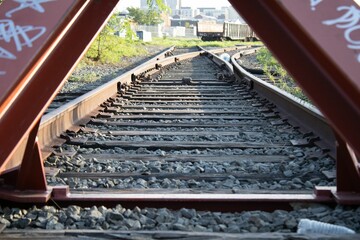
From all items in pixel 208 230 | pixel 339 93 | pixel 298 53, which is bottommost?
pixel 208 230

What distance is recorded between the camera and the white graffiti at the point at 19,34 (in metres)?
1.70

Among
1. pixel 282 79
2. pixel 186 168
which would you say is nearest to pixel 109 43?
pixel 282 79

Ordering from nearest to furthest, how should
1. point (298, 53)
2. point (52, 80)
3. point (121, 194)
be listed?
point (298, 53), point (52, 80), point (121, 194)

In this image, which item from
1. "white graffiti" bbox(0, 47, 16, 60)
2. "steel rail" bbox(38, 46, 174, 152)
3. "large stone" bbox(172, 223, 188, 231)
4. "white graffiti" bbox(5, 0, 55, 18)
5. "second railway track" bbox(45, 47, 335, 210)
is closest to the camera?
"white graffiti" bbox(0, 47, 16, 60)

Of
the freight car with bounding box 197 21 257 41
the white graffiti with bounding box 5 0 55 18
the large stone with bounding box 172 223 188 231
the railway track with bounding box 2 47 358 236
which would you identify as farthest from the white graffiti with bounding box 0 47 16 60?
the freight car with bounding box 197 21 257 41

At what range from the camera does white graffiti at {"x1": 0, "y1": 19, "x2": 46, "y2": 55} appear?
170cm

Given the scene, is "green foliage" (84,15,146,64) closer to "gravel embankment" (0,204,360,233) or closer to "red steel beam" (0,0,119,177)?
"gravel embankment" (0,204,360,233)

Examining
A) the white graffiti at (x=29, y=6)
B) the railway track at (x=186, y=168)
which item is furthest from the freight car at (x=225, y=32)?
the white graffiti at (x=29, y=6)

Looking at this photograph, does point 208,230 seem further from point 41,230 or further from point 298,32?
point 298,32

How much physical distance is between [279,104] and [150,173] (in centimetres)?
310

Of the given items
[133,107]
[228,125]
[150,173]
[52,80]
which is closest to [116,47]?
[133,107]

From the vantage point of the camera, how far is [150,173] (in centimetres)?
339

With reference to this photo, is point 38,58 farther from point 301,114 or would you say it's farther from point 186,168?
point 301,114

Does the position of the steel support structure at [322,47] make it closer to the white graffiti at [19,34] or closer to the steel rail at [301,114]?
the white graffiti at [19,34]
